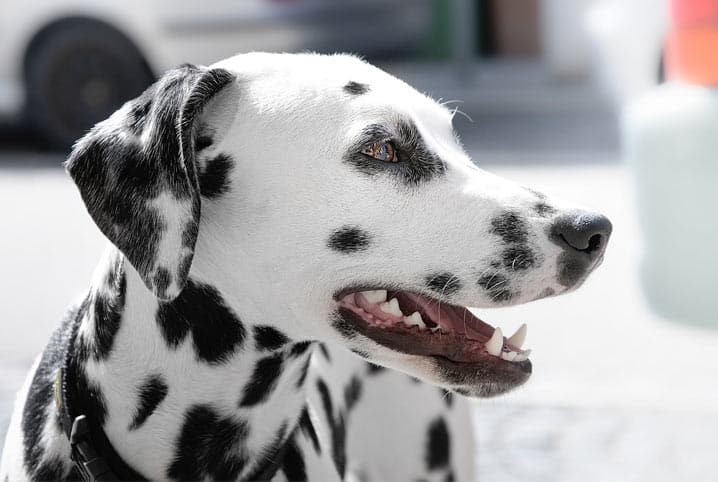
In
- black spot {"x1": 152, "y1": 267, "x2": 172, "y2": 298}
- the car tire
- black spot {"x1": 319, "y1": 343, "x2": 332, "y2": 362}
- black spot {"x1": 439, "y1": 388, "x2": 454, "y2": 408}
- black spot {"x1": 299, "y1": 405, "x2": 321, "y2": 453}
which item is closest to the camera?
black spot {"x1": 152, "y1": 267, "x2": 172, "y2": 298}

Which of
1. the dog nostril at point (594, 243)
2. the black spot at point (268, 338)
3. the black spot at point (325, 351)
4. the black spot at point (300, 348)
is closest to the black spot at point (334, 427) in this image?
the black spot at point (325, 351)

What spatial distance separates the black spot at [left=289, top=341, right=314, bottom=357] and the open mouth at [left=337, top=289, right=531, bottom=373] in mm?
156

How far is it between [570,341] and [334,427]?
280cm

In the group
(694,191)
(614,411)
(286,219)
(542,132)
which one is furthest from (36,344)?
(542,132)

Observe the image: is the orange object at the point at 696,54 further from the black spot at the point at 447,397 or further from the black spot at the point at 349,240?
the black spot at the point at 349,240

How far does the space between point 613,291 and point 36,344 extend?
3.03m

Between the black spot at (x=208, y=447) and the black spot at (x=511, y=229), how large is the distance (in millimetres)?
725

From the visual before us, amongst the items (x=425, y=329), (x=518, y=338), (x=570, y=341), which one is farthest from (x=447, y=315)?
(x=570, y=341)

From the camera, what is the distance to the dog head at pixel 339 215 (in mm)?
2486

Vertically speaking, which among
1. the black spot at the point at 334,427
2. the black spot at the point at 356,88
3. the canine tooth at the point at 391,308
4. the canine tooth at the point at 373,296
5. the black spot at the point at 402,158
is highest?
the black spot at the point at 356,88

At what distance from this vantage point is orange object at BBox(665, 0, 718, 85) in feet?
18.1

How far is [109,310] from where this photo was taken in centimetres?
255

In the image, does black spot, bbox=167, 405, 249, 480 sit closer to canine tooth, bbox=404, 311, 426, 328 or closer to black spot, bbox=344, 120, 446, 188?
canine tooth, bbox=404, 311, 426, 328

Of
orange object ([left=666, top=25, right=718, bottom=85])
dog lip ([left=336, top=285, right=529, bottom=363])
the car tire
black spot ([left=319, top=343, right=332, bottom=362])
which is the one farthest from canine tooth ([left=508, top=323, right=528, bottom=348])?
the car tire
